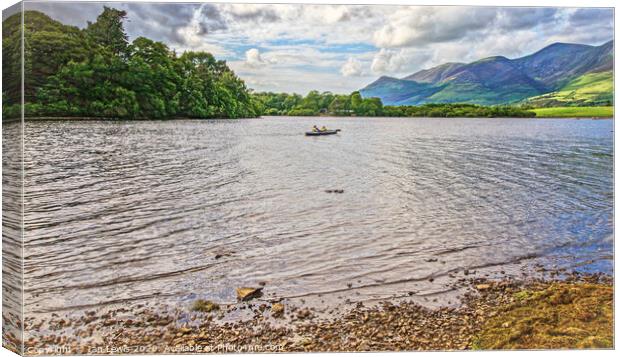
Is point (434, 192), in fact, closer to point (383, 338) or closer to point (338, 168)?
point (338, 168)

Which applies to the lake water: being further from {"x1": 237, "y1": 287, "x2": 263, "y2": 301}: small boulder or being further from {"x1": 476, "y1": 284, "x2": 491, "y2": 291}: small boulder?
{"x1": 476, "y1": 284, "x2": 491, "y2": 291}: small boulder

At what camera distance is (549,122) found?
331 inches

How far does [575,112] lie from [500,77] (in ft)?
4.08

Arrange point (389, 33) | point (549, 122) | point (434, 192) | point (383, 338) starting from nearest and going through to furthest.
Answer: point (383, 338), point (389, 33), point (549, 122), point (434, 192)

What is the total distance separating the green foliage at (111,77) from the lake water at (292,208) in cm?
27

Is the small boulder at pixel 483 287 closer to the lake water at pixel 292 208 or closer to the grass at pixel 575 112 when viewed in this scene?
the lake water at pixel 292 208

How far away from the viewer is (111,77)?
739cm

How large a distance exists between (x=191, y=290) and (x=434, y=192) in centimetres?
502

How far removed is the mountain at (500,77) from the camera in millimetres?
7633

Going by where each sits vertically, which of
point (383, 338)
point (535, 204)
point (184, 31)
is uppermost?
point (184, 31)

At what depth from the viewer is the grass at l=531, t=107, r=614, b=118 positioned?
746cm

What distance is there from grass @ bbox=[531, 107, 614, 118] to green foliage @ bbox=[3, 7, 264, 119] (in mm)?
4470

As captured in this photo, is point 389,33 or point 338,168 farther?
point 338,168

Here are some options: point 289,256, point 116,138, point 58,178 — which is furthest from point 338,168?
point 58,178
